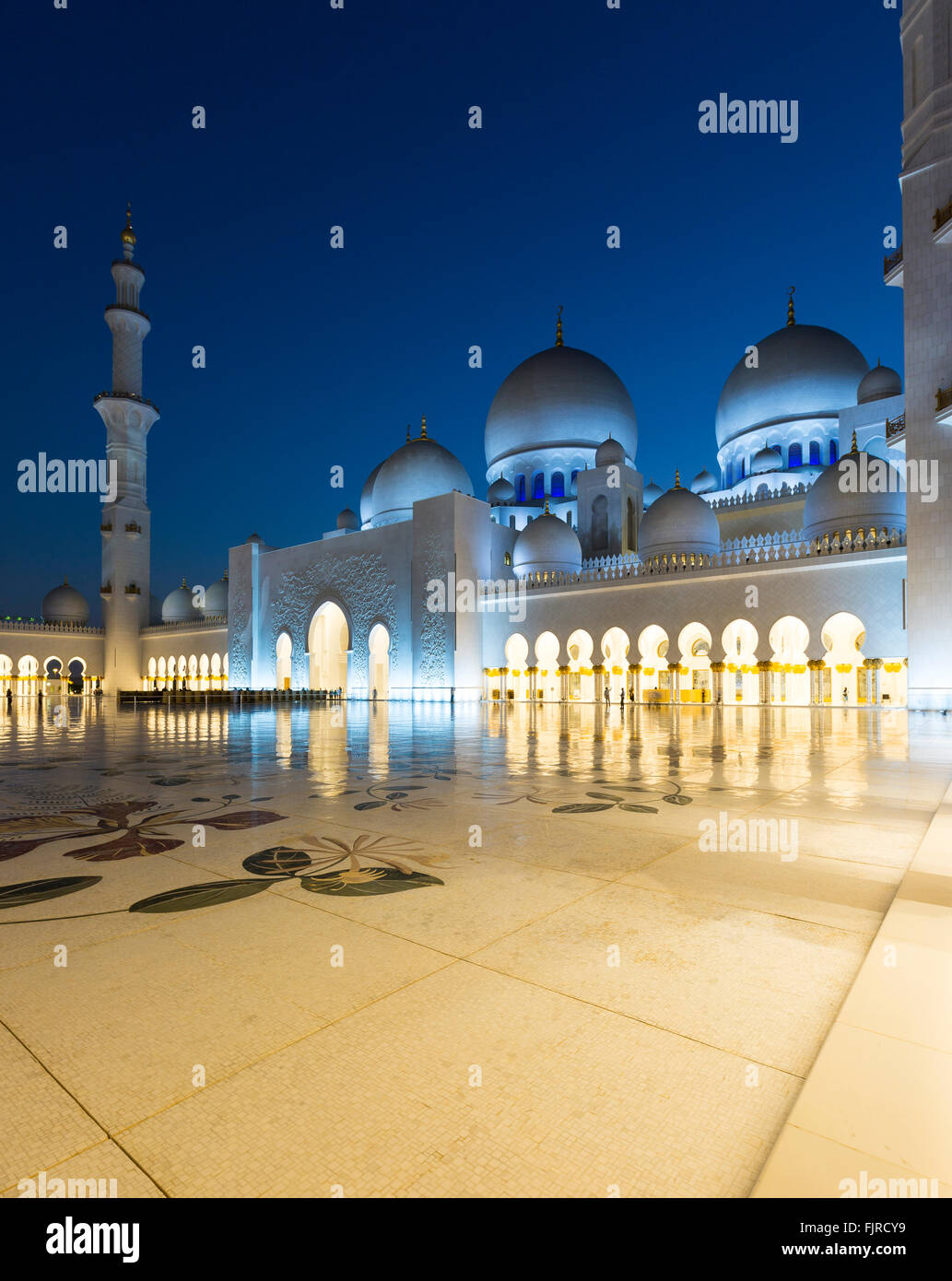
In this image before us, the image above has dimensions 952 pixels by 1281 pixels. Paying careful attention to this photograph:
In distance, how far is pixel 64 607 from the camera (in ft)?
102

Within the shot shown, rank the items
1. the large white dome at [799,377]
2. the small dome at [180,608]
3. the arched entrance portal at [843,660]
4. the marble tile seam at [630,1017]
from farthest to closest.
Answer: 1. the small dome at [180,608]
2. the large white dome at [799,377]
3. the arched entrance portal at [843,660]
4. the marble tile seam at [630,1017]

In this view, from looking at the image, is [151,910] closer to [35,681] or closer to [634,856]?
[634,856]

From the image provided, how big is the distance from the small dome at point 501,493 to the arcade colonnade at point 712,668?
19.1 feet

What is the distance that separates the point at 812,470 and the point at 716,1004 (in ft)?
66.4

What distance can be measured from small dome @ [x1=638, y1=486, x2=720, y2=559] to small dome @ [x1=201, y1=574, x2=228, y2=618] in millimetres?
19734

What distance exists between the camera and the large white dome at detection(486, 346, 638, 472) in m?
21.4

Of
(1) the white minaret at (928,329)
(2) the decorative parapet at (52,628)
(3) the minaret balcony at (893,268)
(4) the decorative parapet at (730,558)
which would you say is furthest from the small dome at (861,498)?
(2) the decorative parapet at (52,628)

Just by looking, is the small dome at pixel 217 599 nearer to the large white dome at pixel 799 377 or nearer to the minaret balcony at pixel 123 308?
the minaret balcony at pixel 123 308

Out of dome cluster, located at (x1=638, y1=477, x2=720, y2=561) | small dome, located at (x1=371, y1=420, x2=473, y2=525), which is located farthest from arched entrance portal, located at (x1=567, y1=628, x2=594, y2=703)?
small dome, located at (x1=371, y1=420, x2=473, y2=525)

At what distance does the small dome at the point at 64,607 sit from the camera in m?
31.0

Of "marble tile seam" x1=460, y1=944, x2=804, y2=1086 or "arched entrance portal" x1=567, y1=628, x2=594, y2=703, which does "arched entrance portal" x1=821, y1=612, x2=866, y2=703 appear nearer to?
"arched entrance portal" x1=567, y1=628, x2=594, y2=703

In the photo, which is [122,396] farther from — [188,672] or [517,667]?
[517,667]

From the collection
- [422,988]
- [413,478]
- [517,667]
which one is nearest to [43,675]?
[413,478]
